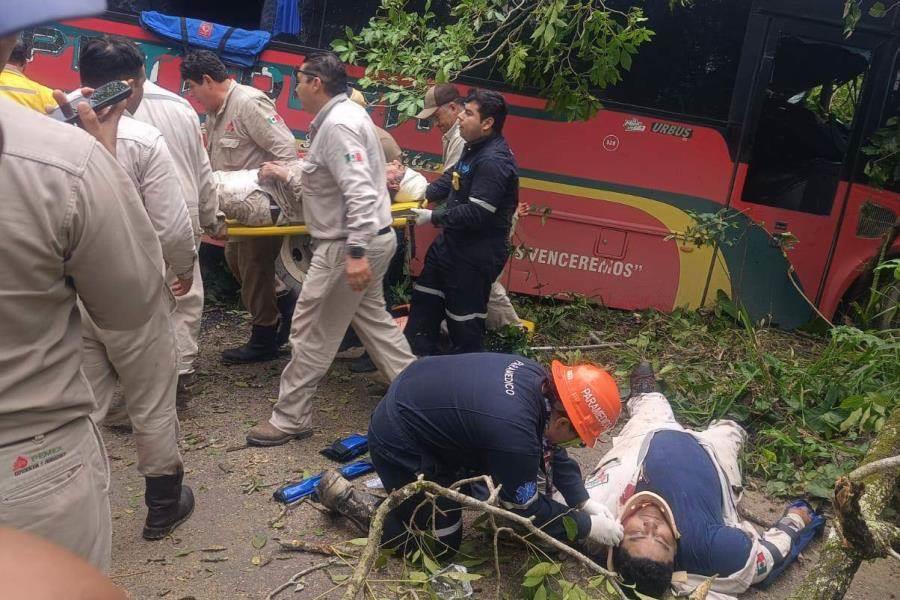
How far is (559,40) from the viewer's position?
203 inches

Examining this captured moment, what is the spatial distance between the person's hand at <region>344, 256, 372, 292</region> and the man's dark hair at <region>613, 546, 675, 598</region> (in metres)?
1.78

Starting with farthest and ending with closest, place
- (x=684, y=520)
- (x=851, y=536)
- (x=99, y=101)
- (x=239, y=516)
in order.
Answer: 1. (x=239, y=516)
2. (x=684, y=520)
3. (x=99, y=101)
4. (x=851, y=536)

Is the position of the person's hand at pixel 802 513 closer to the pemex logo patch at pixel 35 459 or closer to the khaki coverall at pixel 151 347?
the khaki coverall at pixel 151 347

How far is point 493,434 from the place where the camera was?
9.33 ft

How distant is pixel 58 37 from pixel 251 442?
3.60 metres

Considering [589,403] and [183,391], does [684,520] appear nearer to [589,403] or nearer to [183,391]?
[589,403]

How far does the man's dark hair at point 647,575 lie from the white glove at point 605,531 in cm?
8

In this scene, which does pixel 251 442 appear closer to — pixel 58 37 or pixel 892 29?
pixel 58 37

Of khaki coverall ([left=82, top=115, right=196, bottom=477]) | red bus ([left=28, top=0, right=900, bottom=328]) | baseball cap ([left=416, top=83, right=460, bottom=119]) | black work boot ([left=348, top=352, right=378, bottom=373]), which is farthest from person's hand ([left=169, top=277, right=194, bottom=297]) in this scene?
red bus ([left=28, top=0, right=900, bottom=328])

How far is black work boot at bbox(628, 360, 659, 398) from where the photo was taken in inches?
184

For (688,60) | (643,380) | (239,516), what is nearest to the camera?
(239,516)

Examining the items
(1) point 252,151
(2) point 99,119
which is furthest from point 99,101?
(1) point 252,151

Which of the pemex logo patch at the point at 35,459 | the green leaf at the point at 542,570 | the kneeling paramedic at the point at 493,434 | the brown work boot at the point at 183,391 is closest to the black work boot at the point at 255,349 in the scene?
the brown work boot at the point at 183,391

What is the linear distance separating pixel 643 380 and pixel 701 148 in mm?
2083
